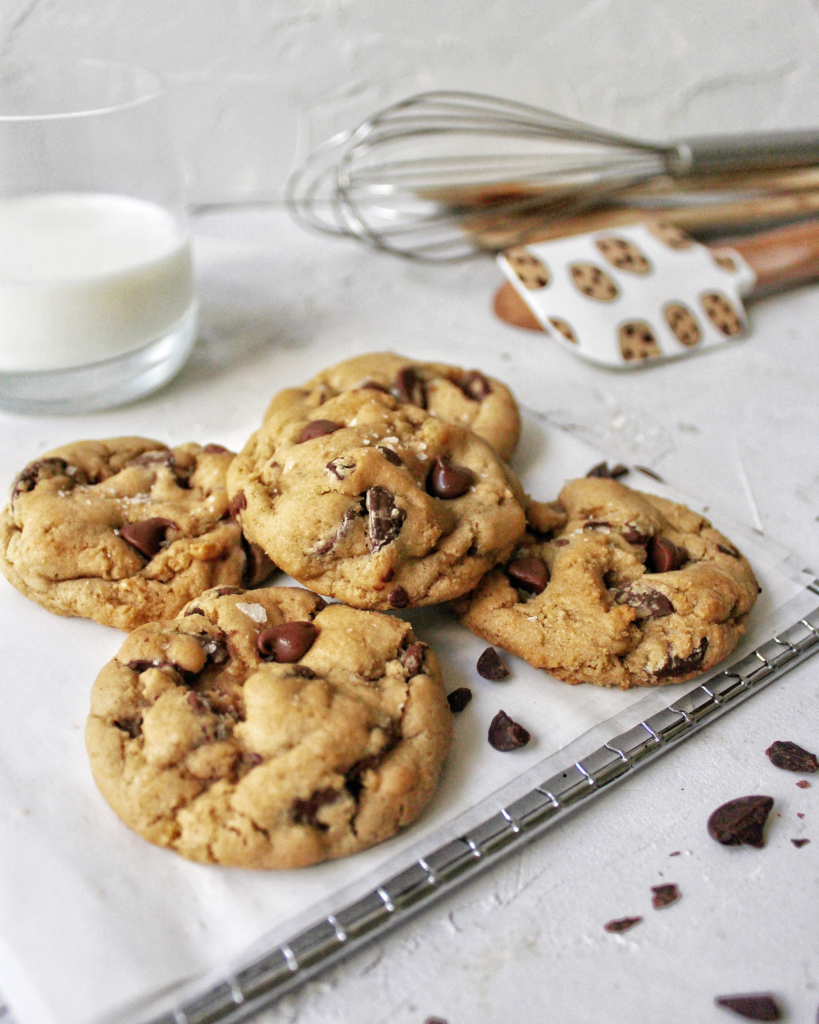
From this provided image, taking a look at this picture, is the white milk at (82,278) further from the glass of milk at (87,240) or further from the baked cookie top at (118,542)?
the baked cookie top at (118,542)

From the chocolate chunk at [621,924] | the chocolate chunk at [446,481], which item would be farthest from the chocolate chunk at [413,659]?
the chocolate chunk at [621,924]

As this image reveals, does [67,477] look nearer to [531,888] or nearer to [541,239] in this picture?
[531,888]

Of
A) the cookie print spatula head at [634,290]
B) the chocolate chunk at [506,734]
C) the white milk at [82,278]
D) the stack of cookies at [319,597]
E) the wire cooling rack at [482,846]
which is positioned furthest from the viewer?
the cookie print spatula head at [634,290]

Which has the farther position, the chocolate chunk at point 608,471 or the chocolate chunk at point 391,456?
the chocolate chunk at point 608,471

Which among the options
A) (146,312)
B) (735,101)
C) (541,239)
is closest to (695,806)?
(146,312)

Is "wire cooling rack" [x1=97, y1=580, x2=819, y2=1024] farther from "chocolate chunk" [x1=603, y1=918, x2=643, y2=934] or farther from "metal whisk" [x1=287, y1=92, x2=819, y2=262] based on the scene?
"metal whisk" [x1=287, y1=92, x2=819, y2=262]

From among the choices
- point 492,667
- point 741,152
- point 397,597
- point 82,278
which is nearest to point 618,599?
point 492,667

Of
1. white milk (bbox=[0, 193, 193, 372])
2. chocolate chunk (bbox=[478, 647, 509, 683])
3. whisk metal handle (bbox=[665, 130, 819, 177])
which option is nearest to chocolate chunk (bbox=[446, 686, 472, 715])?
chocolate chunk (bbox=[478, 647, 509, 683])
